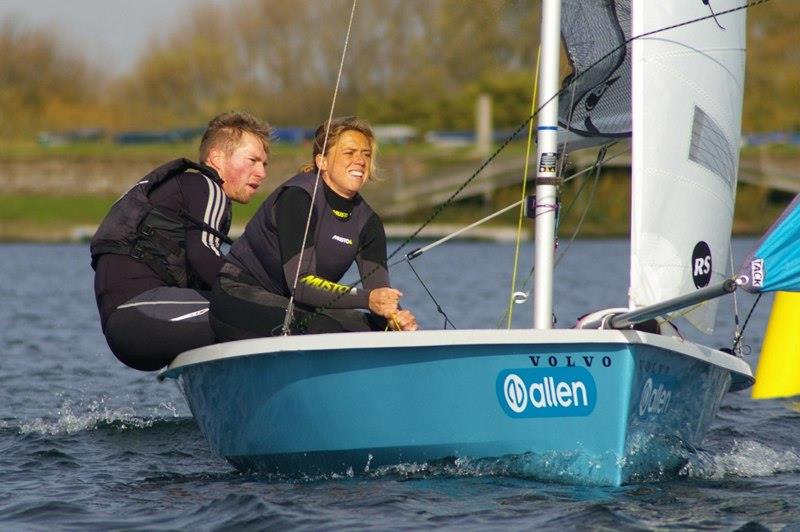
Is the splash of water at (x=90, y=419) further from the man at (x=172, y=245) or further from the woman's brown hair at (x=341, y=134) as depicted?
the woman's brown hair at (x=341, y=134)

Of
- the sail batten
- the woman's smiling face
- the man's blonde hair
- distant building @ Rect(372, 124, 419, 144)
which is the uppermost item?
distant building @ Rect(372, 124, 419, 144)

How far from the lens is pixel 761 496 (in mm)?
5637

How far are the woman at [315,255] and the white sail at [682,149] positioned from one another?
98 cm

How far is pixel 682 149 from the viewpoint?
570 cm

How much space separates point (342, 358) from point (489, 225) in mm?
32268

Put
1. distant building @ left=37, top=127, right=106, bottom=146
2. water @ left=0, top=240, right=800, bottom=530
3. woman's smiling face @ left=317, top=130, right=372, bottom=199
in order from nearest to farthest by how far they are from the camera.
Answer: water @ left=0, top=240, right=800, bottom=530
woman's smiling face @ left=317, top=130, right=372, bottom=199
distant building @ left=37, top=127, right=106, bottom=146

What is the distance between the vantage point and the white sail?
5500 mm

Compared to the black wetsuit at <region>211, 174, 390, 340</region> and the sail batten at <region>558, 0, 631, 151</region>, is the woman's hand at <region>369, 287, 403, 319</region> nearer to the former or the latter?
the black wetsuit at <region>211, 174, 390, 340</region>

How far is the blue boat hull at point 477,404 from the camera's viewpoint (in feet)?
17.1

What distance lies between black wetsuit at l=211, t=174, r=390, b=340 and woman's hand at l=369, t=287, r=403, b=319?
9cm

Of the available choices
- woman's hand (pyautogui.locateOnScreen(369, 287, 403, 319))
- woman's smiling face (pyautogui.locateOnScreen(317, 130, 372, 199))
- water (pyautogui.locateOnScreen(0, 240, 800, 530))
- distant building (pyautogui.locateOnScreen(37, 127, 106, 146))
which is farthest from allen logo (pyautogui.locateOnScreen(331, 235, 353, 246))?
distant building (pyautogui.locateOnScreen(37, 127, 106, 146))

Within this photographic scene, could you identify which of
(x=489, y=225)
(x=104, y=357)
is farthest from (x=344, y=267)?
(x=489, y=225)

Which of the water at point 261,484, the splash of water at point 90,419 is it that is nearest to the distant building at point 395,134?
the water at point 261,484

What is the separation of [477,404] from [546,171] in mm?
1011
